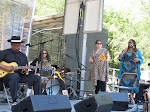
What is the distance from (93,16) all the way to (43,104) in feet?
14.7

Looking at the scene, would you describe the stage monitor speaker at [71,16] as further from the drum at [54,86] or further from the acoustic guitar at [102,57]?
the acoustic guitar at [102,57]

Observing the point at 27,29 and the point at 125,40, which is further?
the point at 125,40

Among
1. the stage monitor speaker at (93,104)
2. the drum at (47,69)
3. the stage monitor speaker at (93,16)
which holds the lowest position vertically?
the stage monitor speaker at (93,104)

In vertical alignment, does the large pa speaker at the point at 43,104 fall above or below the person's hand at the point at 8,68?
below

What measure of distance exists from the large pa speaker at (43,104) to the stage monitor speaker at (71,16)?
14.5 ft

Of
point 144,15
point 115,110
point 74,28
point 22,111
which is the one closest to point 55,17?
point 74,28

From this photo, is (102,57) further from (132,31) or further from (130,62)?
(132,31)

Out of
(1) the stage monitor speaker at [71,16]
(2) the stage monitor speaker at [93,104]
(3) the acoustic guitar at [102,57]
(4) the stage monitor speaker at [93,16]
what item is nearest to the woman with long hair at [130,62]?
(3) the acoustic guitar at [102,57]

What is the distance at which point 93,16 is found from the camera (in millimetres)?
6449

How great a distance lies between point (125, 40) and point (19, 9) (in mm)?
11033

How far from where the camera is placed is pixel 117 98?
4020 mm

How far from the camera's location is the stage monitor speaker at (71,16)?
22.4 feet

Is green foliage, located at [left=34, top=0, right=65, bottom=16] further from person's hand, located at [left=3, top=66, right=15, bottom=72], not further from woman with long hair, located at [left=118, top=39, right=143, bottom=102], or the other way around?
person's hand, located at [left=3, top=66, right=15, bottom=72]

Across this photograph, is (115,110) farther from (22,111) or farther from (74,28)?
(74,28)
